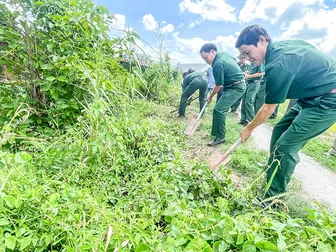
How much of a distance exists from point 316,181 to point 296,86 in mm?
1741

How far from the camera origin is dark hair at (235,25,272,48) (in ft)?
6.06

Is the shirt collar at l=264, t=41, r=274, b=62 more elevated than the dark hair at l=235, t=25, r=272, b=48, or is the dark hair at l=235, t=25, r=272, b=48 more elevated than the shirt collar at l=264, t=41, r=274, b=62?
the dark hair at l=235, t=25, r=272, b=48

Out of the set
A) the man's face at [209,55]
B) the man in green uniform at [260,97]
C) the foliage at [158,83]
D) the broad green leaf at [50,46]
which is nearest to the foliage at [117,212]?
the broad green leaf at [50,46]

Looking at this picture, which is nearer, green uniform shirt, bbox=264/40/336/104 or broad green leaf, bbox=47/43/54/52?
green uniform shirt, bbox=264/40/336/104

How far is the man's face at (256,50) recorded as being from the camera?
1865mm

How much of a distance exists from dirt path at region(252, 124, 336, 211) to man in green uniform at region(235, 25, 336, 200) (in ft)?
2.80

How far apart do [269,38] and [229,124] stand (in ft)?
10.4

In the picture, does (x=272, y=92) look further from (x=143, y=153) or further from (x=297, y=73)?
(x=143, y=153)

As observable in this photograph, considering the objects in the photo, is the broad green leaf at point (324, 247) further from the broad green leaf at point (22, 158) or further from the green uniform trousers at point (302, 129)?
the broad green leaf at point (22, 158)

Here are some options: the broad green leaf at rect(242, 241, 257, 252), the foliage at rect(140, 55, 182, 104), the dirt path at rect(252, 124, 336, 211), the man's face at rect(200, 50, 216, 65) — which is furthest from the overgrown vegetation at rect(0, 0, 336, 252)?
the foliage at rect(140, 55, 182, 104)

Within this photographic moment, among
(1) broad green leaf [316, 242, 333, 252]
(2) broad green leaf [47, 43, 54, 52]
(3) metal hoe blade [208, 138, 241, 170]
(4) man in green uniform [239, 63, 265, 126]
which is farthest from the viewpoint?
(4) man in green uniform [239, 63, 265, 126]

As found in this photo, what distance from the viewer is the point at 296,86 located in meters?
1.71

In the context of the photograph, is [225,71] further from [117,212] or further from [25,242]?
[25,242]

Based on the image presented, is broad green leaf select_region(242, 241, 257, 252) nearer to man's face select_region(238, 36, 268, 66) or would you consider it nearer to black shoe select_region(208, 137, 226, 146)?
man's face select_region(238, 36, 268, 66)
